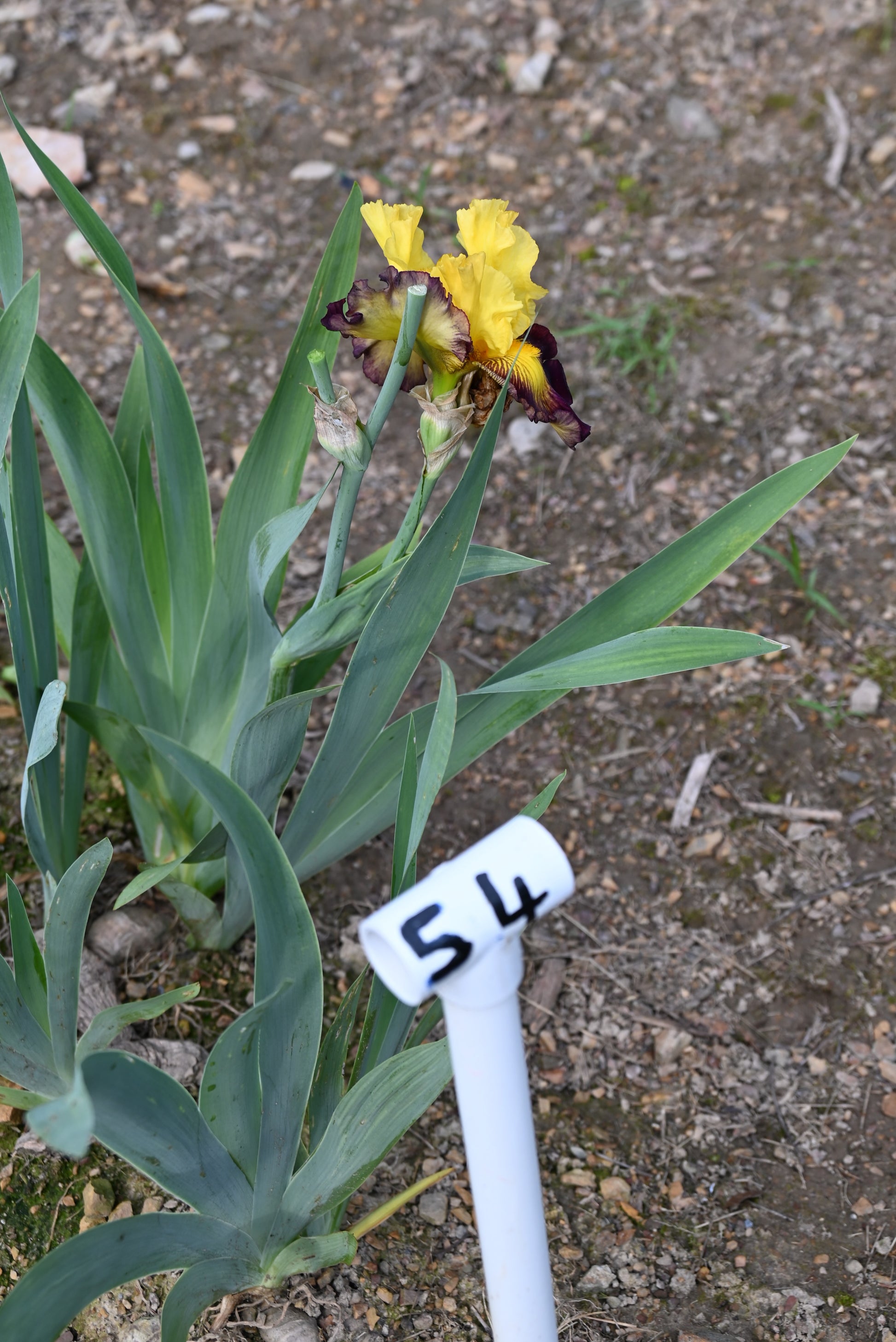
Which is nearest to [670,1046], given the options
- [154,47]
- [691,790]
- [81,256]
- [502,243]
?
[691,790]

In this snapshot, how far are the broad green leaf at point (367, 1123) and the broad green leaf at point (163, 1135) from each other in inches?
2.4

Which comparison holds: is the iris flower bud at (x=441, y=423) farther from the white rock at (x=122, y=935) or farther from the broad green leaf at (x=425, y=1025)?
the white rock at (x=122, y=935)

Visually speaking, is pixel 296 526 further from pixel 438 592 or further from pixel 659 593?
pixel 659 593

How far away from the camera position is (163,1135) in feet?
2.65

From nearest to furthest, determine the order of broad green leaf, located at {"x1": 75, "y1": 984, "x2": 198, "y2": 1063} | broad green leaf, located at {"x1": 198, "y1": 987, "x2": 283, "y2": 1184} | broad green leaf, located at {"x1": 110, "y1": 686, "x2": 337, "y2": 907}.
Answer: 1. broad green leaf, located at {"x1": 198, "y1": 987, "x2": 283, "y2": 1184}
2. broad green leaf, located at {"x1": 75, "y1": 984, "x2": 198, "y2": 1063}
3. broad green leaf, located at {"x1": 110, "y1": 686, "x2": 337, "y2": 907}

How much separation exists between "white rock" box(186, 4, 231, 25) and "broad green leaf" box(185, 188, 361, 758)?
2.05 m

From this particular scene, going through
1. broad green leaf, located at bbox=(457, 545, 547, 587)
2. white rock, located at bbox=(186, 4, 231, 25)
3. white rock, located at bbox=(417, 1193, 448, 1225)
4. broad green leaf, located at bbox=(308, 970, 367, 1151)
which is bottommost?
white rock, located at bbox=(417, 1193, 448, 1225)

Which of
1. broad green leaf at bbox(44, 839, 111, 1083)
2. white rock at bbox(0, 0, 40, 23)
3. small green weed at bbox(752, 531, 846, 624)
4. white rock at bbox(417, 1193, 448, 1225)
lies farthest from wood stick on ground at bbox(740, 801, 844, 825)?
white rock at bbox(0, 0, 40, 23)

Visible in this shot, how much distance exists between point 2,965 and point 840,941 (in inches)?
45.4

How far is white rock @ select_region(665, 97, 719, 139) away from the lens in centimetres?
269

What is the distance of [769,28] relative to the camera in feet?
9.25

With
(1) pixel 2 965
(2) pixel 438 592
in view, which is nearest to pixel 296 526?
(2) pixel 438 592

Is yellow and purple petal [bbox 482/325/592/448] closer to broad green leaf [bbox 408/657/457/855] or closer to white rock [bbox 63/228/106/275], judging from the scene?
broad green leaf [bbox 408/657/457/855]

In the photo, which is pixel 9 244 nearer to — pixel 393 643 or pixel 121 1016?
pixel 393 643
